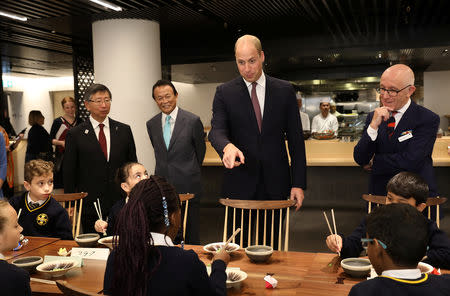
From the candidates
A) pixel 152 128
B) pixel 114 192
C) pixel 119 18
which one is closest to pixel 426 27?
pixel 119 18

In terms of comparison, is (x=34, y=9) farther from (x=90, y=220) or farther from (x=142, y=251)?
(x=142, y=251)

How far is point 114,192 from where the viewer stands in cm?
342

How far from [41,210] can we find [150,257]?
181 centimetres

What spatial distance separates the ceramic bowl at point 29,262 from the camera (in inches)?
81.0

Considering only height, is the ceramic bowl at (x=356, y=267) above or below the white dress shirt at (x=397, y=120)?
below

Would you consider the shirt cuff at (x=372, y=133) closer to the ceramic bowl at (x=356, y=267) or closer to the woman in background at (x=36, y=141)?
the ceramic bowl at (x=356, y=267)

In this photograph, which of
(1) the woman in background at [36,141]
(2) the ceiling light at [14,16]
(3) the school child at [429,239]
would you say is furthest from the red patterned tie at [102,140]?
(1) the woman in background at [36,141]

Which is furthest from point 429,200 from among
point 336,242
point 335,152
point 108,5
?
point 108,5

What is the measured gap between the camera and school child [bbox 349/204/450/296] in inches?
50.8

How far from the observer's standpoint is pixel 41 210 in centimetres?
296

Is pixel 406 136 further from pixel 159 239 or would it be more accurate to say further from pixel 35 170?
pixel 35 170

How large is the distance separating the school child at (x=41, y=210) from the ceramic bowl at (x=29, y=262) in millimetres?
755

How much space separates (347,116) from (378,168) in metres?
8.26

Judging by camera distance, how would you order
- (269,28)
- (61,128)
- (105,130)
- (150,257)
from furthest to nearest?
(269,28) < (61,128) < (105,130) < (150,257)
